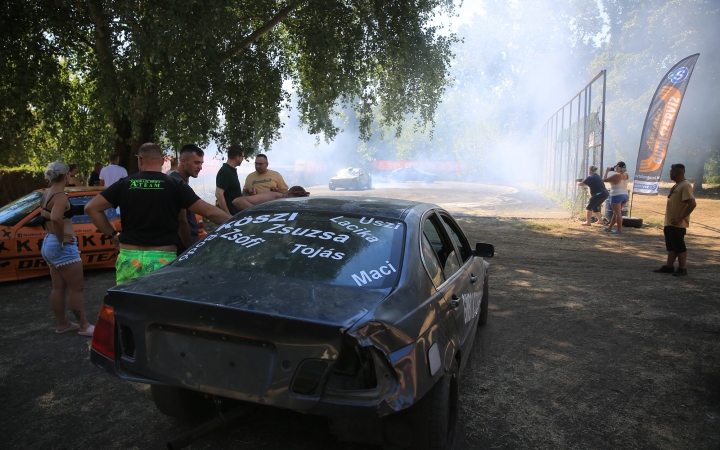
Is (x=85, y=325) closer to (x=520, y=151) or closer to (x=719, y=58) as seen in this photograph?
(x=719, y=58)

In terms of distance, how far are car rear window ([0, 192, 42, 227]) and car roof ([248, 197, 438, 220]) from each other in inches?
210

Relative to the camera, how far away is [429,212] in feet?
12.1

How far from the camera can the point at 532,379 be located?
4035mm

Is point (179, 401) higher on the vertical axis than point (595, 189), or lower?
lower

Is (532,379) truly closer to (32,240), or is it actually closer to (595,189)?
(32,240)

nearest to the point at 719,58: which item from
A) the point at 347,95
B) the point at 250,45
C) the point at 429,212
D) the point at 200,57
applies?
the point at 347,95

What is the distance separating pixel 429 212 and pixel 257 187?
11.7 ft

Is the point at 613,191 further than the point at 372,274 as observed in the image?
Yes

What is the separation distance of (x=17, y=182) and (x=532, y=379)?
18.9 metres

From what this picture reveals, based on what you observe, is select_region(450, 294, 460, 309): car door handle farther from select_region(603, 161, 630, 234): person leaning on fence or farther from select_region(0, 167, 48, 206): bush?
select_region(0, 167, 48, 206): bush

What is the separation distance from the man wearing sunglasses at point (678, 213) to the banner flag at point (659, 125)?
622 centimetres

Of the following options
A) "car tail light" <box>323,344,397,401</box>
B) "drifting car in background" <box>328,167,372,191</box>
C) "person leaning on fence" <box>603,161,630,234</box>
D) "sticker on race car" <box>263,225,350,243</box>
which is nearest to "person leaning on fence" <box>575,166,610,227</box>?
"person leaning on fence" <box>603,161,630,234</box>

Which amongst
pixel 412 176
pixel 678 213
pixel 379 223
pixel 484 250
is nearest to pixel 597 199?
pixel 678 213

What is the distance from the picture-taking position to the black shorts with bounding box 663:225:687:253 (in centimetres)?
761
